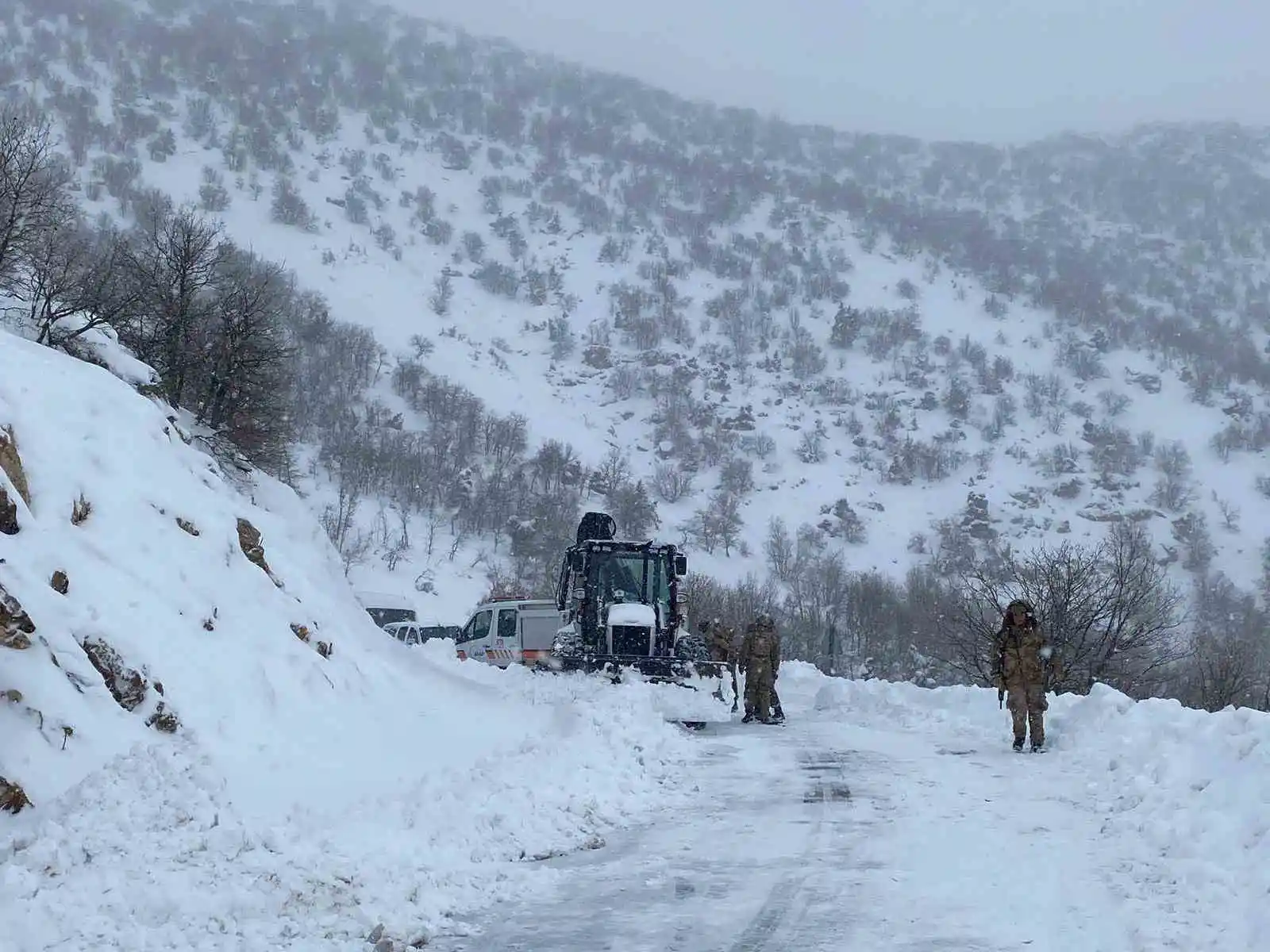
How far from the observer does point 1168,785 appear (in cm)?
894

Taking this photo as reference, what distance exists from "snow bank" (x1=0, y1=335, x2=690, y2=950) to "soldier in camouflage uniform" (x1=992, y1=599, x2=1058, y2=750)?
3.93m

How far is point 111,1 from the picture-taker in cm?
18338

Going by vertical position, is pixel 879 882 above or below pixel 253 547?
below

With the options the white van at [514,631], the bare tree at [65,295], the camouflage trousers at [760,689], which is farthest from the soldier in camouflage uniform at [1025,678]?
the bare tree at [65,295]

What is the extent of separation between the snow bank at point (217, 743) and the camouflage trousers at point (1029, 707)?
394 centimetres

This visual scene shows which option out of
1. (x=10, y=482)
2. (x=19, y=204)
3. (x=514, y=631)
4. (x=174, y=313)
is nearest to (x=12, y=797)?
(x=10, y=482)

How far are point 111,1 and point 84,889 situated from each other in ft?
698

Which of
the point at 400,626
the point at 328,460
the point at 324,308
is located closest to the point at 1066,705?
the point at 400,626

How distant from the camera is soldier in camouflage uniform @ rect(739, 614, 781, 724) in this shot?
16.5m

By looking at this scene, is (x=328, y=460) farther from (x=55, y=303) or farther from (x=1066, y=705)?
(x=1066, y=705)

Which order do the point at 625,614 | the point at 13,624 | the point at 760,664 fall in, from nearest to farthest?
1. the point at 13,624
2. the point at 760,664
3. the point at 625,614

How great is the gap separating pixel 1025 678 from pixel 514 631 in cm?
1418

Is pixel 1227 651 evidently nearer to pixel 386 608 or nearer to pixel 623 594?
pixel 623 594

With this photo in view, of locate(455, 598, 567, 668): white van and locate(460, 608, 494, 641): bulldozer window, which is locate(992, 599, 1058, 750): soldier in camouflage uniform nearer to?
locate(455, 598, 567, 668): white van
